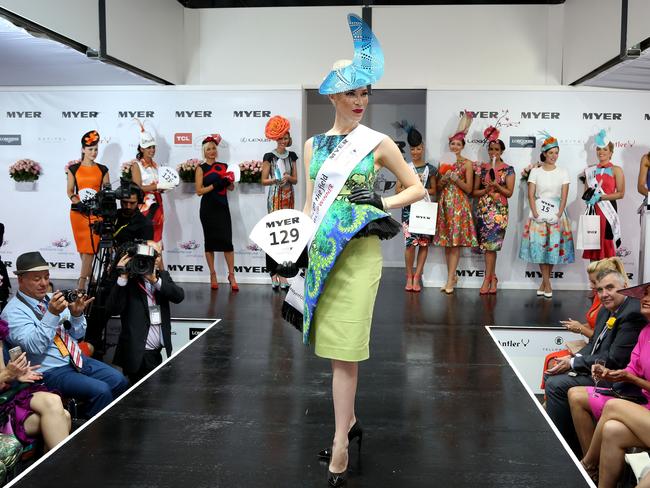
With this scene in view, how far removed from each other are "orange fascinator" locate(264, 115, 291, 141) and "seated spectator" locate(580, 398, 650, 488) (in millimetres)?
4404

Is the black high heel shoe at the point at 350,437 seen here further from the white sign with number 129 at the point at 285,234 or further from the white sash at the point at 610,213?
the white sash at the point at 610,213

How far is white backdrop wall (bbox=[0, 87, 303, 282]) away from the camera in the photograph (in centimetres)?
721

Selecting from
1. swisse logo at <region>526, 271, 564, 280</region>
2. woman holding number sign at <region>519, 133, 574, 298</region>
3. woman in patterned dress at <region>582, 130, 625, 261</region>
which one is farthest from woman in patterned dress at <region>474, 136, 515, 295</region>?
woman in patterned dress at <region>582, 130, 625, 261</region>

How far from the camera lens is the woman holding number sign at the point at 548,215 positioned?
21.5 ft

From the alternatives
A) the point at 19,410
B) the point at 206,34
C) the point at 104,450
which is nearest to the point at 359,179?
the point at 104,450

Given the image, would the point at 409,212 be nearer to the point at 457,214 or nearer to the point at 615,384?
the point at 457,214

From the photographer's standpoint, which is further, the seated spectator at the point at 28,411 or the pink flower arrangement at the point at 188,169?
the pink flower arrangement at the point at 188,169

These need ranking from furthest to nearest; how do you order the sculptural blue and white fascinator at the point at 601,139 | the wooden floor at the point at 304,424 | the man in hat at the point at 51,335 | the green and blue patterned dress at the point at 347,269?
the sculptural blue and white fascinator at the point at 601,139
the man in hat at the point at 51,335
the wooden floor at the point at 304,424
the green and blue patterned dress at the point at 347,269

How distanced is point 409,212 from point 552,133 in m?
1.75

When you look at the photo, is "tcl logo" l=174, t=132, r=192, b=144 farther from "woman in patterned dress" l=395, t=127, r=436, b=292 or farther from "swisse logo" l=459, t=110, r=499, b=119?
"swisse logo" l=459, t=110, r=499, b=119

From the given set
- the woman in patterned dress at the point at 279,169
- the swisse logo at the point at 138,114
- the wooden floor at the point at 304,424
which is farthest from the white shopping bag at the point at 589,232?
the swisse logo at the point at 138,114

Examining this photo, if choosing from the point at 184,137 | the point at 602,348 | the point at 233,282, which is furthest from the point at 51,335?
the point at 184,137

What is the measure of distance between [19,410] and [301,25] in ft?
18.1

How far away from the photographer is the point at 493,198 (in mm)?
6590
